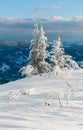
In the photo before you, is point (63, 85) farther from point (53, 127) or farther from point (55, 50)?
point (55, 50)

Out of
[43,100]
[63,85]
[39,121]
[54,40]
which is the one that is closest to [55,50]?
[54,40]

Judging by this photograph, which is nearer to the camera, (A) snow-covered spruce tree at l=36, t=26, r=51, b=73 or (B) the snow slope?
(B) the snow slope

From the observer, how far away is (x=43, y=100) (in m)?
13.6

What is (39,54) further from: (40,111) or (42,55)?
(40,111)

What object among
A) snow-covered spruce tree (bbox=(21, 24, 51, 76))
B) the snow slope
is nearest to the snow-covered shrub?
the snow slope

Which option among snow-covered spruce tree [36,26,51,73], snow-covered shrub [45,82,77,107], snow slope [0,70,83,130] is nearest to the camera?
snow slope [0,70,83,130]

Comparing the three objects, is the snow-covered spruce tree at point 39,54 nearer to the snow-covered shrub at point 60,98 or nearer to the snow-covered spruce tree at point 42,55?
the snow-covered spruce tree at point 42,55

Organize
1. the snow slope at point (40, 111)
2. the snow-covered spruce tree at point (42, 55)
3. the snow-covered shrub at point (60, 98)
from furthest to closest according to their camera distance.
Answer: the snow-covered spruce tree at point (42, 55) < the snow-covered shrub at point (60, 98) < the snow slope at point (40, 111)

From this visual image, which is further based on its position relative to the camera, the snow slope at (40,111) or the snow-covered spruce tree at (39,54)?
the snow-covered spruce tree at (39,54)

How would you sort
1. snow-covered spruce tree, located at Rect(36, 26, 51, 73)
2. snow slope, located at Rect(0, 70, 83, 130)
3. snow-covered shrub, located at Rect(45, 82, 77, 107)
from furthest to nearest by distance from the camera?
snow-covered spruce tree, located at Rect(36, 26, 51, 73) → snow-covered shrub, located at Rect(45, 82, 77, 107) → snow slope, located at Rect(0, 70, 83, 130)

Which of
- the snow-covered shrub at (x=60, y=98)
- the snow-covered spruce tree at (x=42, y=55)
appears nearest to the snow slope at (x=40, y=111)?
the snow-covered shrub at (x=60, y=98)

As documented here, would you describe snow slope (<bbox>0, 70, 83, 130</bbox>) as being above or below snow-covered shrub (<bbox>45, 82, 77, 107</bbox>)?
below

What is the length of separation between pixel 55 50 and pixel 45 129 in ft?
114

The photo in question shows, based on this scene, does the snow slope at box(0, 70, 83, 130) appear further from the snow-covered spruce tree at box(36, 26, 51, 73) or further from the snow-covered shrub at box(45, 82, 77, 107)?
the snow-covered spruce tree at box(36, 26, 51, 73)
